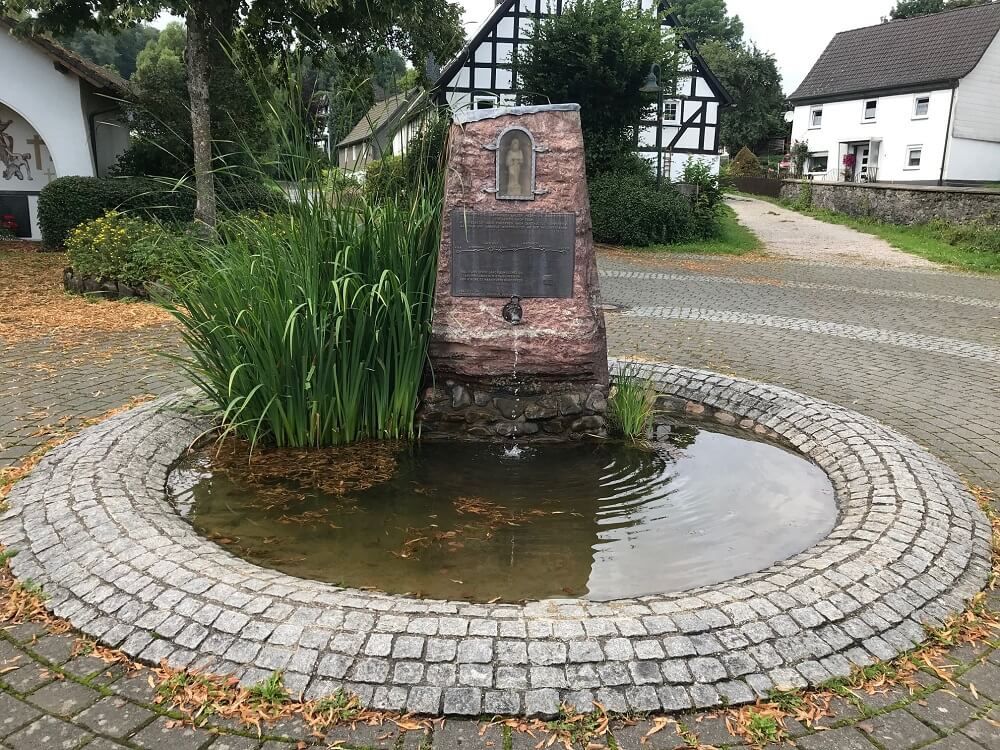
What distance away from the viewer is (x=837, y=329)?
27.4 feet

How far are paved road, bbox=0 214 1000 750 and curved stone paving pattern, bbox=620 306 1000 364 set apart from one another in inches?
1.1

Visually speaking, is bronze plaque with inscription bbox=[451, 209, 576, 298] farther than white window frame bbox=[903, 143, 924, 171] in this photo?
No

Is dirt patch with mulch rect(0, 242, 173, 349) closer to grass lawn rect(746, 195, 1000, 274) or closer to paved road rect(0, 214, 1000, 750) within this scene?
paved road rect(0, 214, 1000, 750)

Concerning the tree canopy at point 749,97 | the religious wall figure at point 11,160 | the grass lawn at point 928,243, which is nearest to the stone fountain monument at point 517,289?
the grass lawn at point 928,243

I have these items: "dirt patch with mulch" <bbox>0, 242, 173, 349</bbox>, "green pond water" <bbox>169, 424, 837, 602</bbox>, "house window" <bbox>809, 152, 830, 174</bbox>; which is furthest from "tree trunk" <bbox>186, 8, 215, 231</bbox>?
"house window" <bbox>809, 152, 830, 174</bbox>

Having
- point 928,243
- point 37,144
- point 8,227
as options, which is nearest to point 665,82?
point 928,243

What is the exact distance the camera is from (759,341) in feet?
25.0

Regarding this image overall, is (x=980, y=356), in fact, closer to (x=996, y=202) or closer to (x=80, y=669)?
(x=80, y=669)

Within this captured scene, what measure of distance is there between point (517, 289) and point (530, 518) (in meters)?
1.46

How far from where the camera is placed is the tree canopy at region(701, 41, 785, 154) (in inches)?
1929

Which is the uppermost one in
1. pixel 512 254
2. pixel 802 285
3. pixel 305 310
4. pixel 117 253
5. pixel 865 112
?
pixel 865 112

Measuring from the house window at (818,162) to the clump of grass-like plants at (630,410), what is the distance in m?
35.9

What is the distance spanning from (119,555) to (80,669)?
543 mm

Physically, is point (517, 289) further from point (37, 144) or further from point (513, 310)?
point (37, 144)
